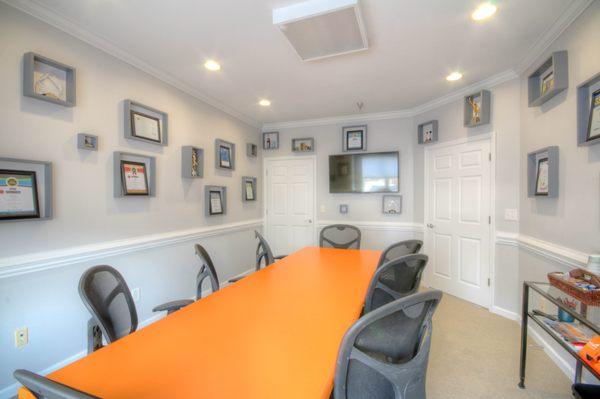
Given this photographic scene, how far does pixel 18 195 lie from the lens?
5.73 ft

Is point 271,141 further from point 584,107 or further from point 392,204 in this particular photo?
point 584,107

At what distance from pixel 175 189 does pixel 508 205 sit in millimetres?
3654

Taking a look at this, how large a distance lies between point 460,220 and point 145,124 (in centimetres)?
378

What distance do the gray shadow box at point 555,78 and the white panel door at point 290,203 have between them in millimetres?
2935

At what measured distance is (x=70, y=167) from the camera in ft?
6.76

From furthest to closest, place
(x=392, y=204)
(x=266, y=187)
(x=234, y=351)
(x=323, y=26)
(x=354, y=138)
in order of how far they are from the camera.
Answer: (x=266, y=187) < (x=354, y=138) < (x=392, y=204) < (x=323, y=26) < (x=234, y=351)

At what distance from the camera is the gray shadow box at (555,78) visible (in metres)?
2.00

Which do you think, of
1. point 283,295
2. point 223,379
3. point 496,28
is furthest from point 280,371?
point 496,28

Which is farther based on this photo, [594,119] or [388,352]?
[594,119]

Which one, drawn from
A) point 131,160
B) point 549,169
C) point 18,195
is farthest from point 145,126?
point 549,169

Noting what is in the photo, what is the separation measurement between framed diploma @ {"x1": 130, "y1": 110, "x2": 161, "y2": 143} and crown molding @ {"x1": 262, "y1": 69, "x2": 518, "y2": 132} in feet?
7.70

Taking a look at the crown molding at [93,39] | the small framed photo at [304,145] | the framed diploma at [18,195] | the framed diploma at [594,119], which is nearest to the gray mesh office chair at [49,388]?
the framed diploma at [18,195]

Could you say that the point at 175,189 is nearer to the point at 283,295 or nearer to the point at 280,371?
the point at 283,295

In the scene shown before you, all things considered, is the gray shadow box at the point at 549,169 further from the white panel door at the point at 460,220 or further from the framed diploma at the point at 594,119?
the white panel door at the point at 460,220
